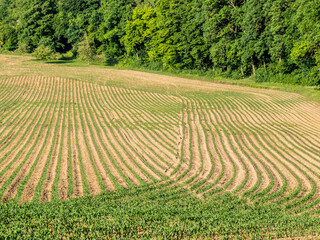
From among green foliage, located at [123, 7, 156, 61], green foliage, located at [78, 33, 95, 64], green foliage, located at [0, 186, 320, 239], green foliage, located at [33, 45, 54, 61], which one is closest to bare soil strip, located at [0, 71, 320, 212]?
green foliage, located at [0, 186, 320, 239]

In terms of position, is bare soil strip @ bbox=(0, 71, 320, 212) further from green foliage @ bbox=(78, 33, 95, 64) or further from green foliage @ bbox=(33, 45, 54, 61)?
green foliage @ bbox=(78, 33, 95, 64)

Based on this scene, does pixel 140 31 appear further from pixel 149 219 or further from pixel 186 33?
pixel 149 219

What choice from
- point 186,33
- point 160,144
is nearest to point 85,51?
point 186,33

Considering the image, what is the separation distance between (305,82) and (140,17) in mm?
47179

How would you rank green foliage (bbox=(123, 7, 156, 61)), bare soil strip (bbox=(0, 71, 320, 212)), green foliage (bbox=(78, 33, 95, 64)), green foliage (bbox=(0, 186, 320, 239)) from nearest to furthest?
green foliage (bbox=(0, 186, 320, 239)) → bare soil strip (bbox=(0, 71, 320, 212)) → green foliage (bbox=(123, 7, 156, 61)) → green foliage (bbox=(78, 33, 95, 64))

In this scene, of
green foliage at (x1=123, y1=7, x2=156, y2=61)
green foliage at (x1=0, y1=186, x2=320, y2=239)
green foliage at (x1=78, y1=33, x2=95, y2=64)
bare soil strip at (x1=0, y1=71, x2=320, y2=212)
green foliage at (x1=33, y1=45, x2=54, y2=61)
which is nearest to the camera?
green foliage at (x1=0, y1=186, x2=320, y2=239)

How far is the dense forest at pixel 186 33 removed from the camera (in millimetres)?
51219

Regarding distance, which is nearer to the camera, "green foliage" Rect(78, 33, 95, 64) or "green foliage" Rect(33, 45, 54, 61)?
"green foliage" Rect(33, 45, 54, 61)

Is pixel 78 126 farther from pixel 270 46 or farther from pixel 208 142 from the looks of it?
pixel 270 46

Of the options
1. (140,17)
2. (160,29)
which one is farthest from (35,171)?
(140,17)

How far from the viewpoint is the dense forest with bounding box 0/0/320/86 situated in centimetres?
5122

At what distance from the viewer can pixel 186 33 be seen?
220 ft

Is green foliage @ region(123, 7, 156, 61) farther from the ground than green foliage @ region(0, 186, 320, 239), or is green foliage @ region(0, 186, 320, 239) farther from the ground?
green foliage @ region(123, 7, 156, 61)

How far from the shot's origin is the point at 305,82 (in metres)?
51.8
